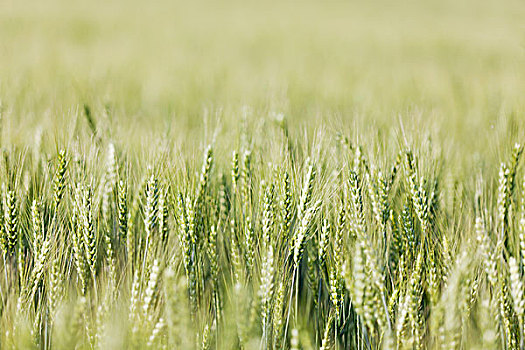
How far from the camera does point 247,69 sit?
10.2 ft

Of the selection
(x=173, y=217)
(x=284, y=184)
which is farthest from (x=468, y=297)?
(x=173, y=217)

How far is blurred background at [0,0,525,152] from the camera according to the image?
170 centimetres

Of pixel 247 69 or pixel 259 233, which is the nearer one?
pixel 259 233

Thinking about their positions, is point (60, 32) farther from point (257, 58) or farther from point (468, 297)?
point (468, 297)

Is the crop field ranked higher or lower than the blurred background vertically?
lower

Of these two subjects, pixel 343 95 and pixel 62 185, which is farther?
pixel 343 95

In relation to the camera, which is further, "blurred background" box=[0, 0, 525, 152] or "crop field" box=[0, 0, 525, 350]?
"blurred background" box=[0, 0, 525, 152]

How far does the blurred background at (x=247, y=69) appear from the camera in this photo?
5.59 ft

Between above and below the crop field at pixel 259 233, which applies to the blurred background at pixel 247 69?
above

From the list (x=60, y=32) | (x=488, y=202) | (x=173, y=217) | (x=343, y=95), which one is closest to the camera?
(x=173, y=217)

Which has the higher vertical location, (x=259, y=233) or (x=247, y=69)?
(x=247, y=69)

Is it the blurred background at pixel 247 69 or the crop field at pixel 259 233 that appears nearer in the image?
the crop field at pixel 259 233

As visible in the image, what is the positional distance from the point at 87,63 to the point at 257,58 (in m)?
1.50

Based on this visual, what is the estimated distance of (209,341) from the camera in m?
0.94
